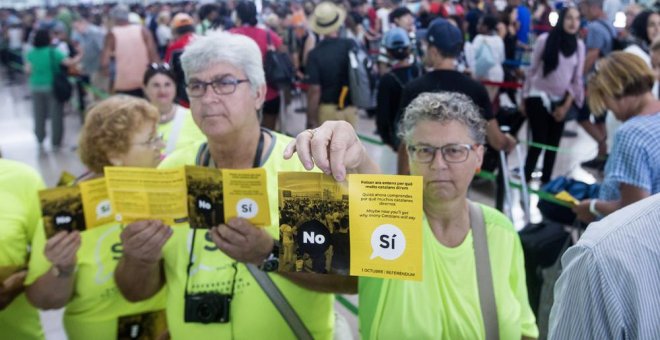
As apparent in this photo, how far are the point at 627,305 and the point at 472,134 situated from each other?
96cm

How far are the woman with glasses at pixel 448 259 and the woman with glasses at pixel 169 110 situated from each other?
1.69 metres

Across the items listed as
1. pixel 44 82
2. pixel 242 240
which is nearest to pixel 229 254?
pixel 242 240

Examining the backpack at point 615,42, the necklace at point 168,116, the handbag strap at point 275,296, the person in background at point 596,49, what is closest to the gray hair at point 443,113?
the handbag strap at point 275,296

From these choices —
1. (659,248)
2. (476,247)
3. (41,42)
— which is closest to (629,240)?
(659,248)

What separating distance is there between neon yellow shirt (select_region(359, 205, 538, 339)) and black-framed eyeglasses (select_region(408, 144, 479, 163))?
0.19 meters

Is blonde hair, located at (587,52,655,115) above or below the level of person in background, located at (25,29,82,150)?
above

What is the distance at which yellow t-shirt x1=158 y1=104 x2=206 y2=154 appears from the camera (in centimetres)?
325

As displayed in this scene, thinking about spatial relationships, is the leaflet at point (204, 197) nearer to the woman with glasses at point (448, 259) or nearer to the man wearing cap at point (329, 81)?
the woman with glasses at point (448, 259)

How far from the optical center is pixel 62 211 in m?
1.90

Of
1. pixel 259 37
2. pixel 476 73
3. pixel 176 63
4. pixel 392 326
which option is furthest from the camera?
pixel 476 73

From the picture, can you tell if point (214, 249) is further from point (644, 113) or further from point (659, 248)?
point (644, 113)

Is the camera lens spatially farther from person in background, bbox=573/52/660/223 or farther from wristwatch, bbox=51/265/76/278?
person in background, bbox=573/52/660/223

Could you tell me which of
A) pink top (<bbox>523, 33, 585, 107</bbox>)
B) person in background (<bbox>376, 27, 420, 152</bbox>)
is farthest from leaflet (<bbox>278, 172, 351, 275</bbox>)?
pink top (<bbox>523, 33, 585, 107</bbox>)

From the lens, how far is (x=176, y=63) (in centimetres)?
461
